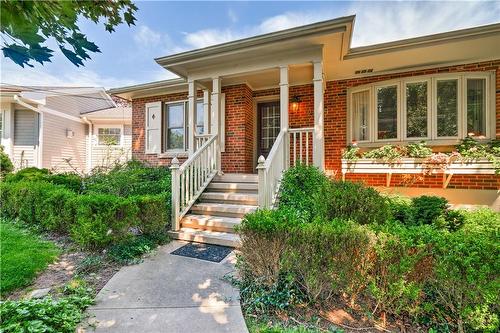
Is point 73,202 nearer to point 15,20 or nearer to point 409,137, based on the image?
point 15,20

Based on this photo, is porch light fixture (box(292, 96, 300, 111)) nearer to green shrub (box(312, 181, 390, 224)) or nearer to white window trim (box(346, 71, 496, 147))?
white window trim (box(346, 71, 496, 147))

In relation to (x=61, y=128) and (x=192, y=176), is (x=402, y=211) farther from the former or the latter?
(x=61, y=128)

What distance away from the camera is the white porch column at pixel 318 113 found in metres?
5.27

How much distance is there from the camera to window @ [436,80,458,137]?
19.8 feet

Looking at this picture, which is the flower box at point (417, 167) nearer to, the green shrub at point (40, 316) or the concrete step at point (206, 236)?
the concrete step at point (206, 236)

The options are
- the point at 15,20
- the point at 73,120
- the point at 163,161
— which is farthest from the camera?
the point at 73,120

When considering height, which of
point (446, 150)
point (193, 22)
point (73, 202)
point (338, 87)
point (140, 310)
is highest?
point (193, 22)

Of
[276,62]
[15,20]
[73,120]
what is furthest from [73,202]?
[73,120]

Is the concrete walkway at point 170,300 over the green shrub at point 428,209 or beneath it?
beneath

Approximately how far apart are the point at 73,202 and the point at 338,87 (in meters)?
6.66

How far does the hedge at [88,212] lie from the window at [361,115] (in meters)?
5.20

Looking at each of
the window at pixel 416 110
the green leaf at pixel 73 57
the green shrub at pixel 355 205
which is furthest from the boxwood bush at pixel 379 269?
the window at pixel 416 110

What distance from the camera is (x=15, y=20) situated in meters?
1.32

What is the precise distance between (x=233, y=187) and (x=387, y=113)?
14.5ft
